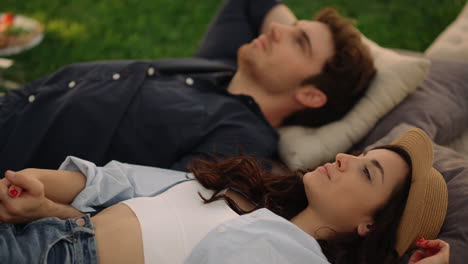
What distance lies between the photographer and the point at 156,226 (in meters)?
1.71

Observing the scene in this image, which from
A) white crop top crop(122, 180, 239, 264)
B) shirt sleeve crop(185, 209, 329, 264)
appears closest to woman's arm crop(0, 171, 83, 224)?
white crop top crop(122, 180, 239, 264)

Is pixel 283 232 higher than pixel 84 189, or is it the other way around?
pixel 84 189

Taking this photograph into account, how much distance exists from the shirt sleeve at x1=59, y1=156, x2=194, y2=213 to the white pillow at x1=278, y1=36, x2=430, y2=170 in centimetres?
71

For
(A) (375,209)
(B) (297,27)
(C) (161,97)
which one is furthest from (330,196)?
(B) (297,27)

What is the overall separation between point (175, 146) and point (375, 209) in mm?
1058

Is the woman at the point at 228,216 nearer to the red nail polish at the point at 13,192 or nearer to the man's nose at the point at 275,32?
the red nail polish at the point at 13,192

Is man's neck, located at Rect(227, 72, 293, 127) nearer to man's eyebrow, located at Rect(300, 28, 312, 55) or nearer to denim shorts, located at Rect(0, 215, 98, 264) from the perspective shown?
man's eyebrow, located at Rect(300, 28, 312, 55)

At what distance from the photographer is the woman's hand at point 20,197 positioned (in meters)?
1.56

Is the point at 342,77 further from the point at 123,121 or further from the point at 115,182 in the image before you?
the point at 115,182

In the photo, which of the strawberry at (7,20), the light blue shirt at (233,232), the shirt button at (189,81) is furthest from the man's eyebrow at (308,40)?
the strawberry at (7,20)

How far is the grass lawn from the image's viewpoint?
4.15 meters

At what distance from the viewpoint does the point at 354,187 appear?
1.76 m

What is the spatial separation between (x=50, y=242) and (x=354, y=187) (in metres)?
1.13

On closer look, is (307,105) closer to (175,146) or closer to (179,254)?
(175,146)
